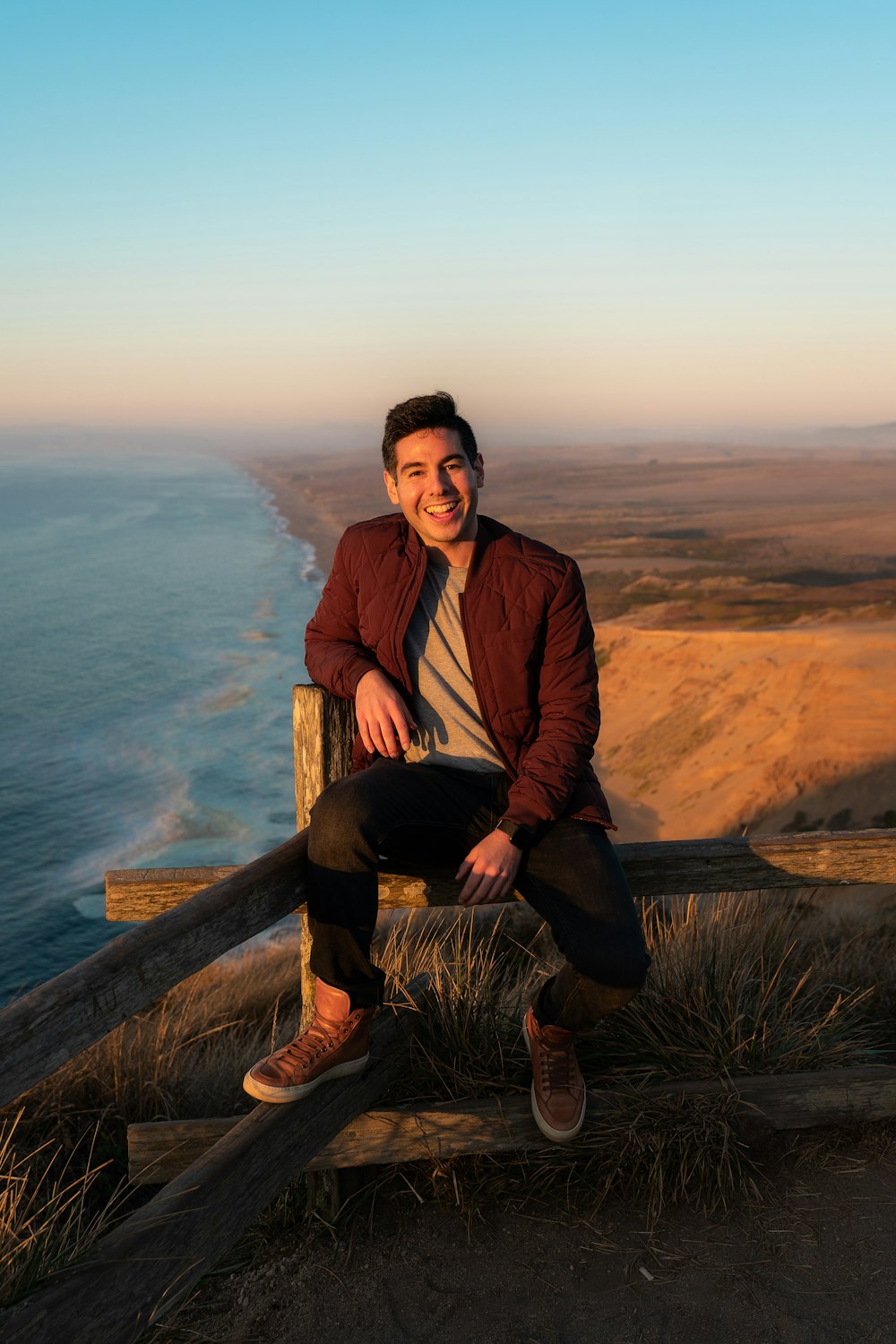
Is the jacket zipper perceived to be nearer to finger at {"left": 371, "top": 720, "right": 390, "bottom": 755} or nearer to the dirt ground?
finger at {"left": 371, "top": 720, "right": 390, "bottom": 755}

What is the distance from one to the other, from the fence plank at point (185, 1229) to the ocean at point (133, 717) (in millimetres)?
2801

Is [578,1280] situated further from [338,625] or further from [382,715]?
[338,625]

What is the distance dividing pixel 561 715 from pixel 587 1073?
1.18 meters

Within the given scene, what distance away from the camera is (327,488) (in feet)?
384

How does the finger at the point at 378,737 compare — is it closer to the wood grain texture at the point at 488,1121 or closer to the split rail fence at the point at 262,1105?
the split rail fence at the point at 262,1105

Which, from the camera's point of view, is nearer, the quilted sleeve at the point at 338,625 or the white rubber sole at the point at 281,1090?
the white rubber sole at the point at 281,1090

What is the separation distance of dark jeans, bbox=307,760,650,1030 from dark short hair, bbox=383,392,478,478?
3.42 feet

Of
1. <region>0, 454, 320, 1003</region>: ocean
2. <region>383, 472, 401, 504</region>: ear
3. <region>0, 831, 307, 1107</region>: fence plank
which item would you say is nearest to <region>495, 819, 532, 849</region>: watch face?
<region>0, 831, 307, 1107</region>: fence plank

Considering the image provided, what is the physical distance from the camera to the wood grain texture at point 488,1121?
325 cm

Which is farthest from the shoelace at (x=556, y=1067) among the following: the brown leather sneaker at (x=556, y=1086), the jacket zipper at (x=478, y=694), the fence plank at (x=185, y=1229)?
the jacket zipper at (x=478, y=694)

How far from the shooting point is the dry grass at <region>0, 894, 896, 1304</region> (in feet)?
11.2

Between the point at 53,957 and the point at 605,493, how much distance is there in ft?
332

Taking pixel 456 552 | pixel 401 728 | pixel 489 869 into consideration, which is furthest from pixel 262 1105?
pixel 456 552

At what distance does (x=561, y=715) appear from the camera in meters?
3.36
